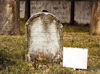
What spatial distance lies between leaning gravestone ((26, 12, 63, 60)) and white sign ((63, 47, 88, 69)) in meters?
0.42

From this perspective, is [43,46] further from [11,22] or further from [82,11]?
[82,11]

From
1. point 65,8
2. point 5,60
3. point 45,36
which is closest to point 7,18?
point 5,60

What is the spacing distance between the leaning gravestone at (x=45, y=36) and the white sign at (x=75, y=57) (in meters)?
0.42

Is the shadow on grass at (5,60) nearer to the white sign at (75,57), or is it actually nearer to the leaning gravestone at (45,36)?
the leaning gravestone at (45,36)

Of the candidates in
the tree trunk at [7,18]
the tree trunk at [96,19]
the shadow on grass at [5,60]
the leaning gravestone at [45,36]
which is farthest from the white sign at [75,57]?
the tree trunk at [96,19]

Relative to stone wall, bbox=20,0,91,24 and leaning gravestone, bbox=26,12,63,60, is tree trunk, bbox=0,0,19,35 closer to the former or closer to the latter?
leaning gravestone, bbox=26,12,63,60

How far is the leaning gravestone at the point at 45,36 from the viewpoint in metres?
5.42

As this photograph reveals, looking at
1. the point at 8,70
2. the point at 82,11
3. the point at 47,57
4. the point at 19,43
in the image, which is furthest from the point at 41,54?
the point at 82,11

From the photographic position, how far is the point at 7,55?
595 cm

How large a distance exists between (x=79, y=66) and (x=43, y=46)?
1082mm

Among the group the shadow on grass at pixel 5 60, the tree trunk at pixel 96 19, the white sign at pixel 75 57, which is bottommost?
the shadow on grass at pixel 5 60

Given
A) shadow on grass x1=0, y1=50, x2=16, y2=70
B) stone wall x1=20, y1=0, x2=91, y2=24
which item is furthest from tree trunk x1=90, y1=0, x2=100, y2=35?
shadow on grass x1=0, y1=50, x2=16, y2=70

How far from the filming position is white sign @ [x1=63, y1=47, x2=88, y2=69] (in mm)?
4953

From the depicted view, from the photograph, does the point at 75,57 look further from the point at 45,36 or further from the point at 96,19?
the point at 96,19
